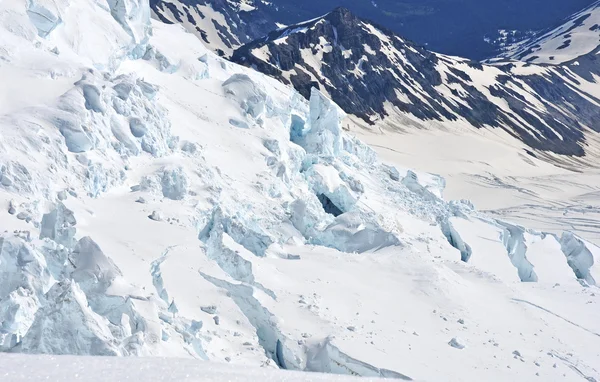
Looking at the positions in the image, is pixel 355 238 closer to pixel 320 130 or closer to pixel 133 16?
pixel 320 130

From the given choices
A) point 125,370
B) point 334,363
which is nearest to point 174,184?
point 334,363

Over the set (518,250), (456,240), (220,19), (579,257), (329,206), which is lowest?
(220,19)

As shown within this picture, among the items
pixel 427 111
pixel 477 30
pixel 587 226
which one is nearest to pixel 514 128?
pixel 427 111

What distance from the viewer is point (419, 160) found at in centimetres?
8444

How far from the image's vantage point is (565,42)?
566 feet

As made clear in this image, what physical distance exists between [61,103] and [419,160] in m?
67.0

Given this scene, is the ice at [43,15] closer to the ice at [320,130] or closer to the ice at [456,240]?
the ice at [320,130]

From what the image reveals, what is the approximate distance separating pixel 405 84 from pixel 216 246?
325 ft

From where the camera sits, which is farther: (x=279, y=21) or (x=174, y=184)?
(x=279, y=21)

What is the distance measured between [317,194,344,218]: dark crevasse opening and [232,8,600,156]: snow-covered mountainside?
68365 mm

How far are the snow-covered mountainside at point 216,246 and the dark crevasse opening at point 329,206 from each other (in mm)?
100

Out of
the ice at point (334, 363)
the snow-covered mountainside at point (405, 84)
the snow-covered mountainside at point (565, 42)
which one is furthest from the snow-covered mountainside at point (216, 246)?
the snow-covered mountainside at point (565, 42)

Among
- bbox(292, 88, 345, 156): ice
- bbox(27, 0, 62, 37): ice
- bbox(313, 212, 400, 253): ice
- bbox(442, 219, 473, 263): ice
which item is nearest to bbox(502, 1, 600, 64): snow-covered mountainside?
bbox(292, 88, 345, 156): ice

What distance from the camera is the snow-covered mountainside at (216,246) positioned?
608 inches
